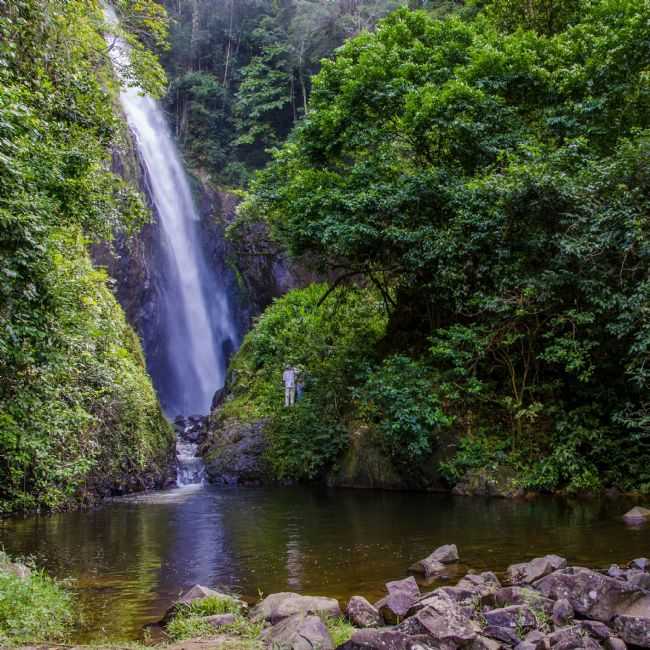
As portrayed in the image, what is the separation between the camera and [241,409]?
21.1m

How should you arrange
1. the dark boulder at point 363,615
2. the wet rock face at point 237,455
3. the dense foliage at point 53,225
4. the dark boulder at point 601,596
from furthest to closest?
the wet rock face at point 237,455 < the dense foliage at point 53,225 < the dark boulder at point 363,615 < the dark boulder at point 601,596

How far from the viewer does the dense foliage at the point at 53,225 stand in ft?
22.4

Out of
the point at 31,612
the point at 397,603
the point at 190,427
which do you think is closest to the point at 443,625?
the point at 397,603

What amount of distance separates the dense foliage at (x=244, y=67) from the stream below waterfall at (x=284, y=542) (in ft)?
79.5

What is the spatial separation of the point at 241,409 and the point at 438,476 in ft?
27.0

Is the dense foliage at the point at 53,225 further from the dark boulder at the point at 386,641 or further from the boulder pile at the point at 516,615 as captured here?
the boulder pile at the point at 516,615

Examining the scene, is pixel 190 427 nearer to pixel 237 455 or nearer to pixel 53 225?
pixel 237 455

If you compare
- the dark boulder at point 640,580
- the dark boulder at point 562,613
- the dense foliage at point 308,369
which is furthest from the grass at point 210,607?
the dense foliage at point 308,369

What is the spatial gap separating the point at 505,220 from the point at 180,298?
18.1 metres

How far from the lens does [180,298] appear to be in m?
28.9

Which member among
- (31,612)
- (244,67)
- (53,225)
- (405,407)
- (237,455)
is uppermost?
(244,67)

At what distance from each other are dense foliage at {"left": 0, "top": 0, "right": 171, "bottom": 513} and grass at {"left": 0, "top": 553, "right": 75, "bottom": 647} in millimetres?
2206

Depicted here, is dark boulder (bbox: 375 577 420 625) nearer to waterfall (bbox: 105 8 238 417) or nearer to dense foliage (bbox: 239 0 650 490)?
dense foliage (bbox: 239 0 650 490)

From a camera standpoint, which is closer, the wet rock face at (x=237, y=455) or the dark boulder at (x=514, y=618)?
the dark boulder at (x=514, y=618)
